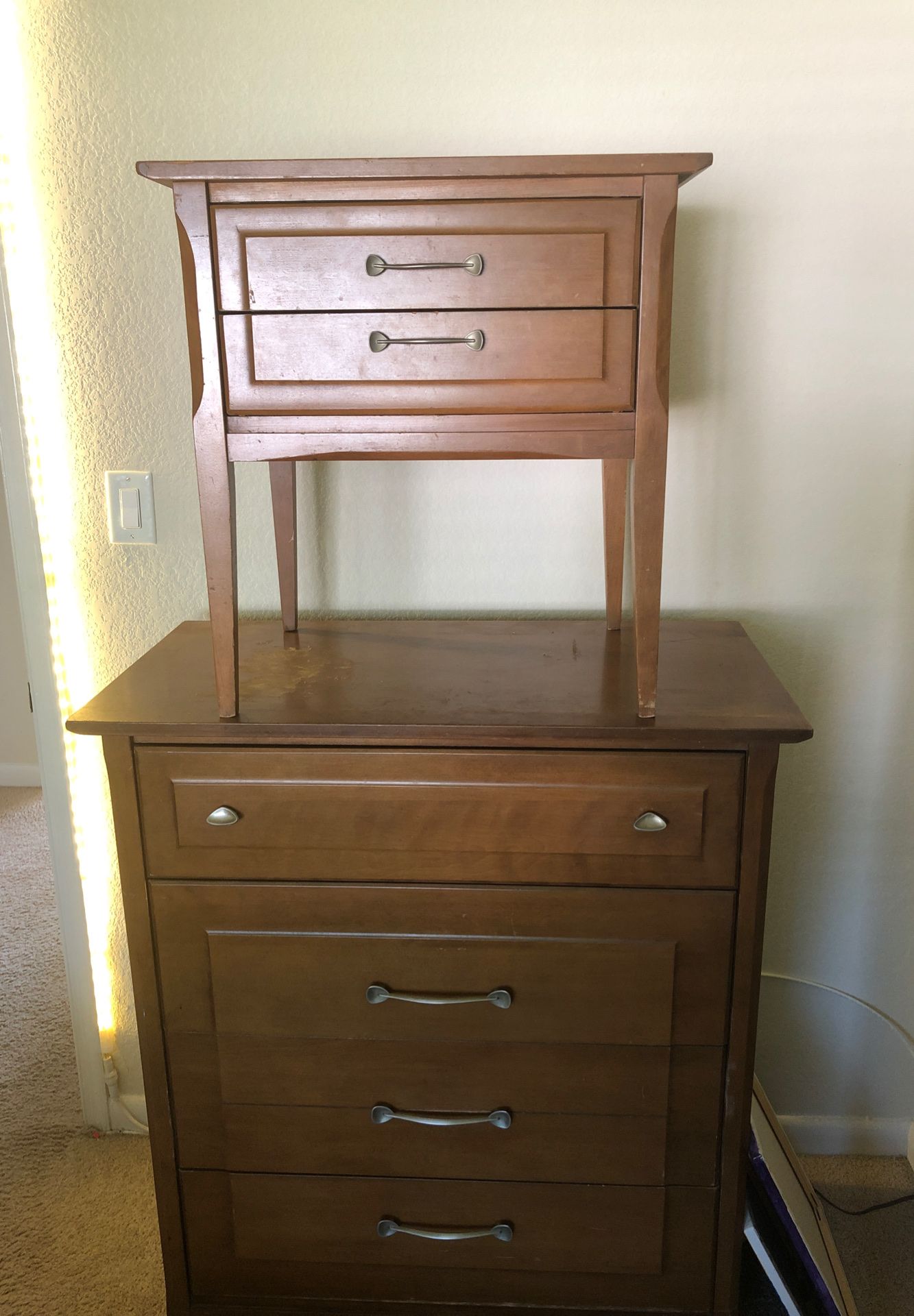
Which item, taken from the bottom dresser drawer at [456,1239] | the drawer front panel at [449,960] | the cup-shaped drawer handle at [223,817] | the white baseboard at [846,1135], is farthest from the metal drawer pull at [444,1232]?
the white baseboard at [846,1135]

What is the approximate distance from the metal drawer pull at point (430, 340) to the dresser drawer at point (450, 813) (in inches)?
18.8

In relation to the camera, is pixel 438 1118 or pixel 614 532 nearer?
pixel 438 1118

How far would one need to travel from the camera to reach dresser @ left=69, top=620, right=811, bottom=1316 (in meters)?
1.26

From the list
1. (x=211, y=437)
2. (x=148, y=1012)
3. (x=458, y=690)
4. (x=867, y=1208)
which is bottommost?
(x=867, y=1208)

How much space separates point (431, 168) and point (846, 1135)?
5.73 feet

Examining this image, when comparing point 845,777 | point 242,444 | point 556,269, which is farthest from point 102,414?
point 845,777

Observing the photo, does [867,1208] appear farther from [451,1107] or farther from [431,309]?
[431,309]

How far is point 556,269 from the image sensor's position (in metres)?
1.17

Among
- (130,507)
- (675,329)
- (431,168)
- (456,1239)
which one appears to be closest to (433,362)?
(431,168)

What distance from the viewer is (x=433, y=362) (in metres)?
1.20

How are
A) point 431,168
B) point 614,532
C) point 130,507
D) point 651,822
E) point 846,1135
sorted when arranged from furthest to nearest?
point 846,1135, point 130,507, point 614,532, point 651,822, point 431,168

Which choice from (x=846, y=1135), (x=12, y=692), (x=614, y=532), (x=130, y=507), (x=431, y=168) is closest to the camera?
(x=431, y=168)

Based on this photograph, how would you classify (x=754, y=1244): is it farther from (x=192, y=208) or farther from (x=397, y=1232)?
(x=192, y=208)

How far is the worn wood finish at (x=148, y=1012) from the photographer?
4.25 ft
